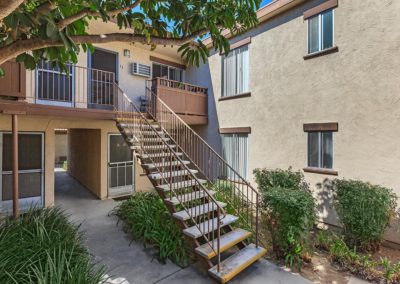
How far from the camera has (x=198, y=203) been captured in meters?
5.09

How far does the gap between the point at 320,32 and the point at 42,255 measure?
294 inches

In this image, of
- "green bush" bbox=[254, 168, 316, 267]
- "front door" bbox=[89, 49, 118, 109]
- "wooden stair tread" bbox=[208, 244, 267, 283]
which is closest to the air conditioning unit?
"front door" bbox=[89, 49, 118, 109]

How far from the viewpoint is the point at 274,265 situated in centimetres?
420

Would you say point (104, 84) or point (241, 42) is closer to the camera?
point (241, 42)

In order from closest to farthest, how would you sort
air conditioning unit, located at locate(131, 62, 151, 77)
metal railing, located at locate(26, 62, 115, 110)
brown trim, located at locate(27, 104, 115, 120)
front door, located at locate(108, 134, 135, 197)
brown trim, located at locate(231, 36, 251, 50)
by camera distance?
brown trim, located at locate(27, 104, 115, 120)
metal railing, located at locate(26, 62, 115, 110)
brown trim, located at locate(231, 36, 251, 50)
front door, located at locate(108, 134, 135, 197)
air conditioning unit, located at locate(131, 62, 151, 77)

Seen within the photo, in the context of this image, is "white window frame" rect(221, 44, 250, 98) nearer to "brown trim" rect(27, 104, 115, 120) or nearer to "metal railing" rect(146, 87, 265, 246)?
"metal railing" rect(146, 87, 265, 246)

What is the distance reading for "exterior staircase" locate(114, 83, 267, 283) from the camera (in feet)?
12.8

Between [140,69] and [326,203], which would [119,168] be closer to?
[140,69]

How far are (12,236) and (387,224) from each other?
6712mm

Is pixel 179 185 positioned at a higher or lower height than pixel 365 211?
higher

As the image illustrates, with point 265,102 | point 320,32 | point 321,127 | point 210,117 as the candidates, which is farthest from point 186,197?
point 320,32

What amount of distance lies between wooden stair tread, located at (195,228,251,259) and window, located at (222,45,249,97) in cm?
504

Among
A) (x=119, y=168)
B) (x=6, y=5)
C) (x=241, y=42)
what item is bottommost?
(x=119, y=168)

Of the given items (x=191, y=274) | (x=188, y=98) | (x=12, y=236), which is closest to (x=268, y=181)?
(x=191, y=274)
